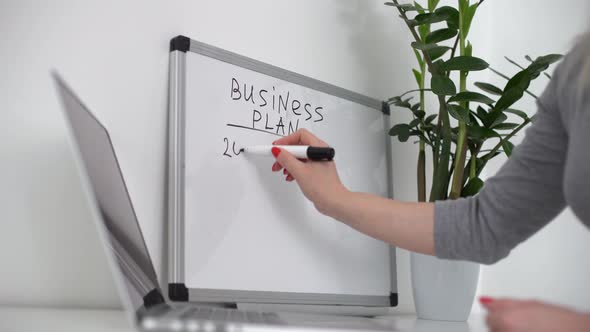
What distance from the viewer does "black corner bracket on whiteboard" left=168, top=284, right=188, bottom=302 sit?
33.3 inches

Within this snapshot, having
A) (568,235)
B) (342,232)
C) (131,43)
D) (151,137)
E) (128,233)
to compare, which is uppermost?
(131,43)

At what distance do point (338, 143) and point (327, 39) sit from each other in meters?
0.23

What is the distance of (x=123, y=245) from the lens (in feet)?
2.00

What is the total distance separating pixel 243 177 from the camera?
965 millimetres

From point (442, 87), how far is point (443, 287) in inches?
15.6

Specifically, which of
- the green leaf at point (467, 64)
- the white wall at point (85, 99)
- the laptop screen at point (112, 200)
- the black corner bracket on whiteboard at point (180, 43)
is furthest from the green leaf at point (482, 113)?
the laptop screen at point (112, 200)

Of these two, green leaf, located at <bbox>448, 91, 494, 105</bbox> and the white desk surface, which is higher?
green leaf, located at <bbox>448, 91, 494, 105</bbox>

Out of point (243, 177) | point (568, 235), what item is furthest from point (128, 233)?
point (568, 235)

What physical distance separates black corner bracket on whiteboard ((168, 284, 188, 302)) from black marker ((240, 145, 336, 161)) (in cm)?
25

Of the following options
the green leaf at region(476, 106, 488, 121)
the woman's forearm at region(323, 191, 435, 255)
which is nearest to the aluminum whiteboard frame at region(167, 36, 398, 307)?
the woman's forearm at region(323, 191, 435, 255)

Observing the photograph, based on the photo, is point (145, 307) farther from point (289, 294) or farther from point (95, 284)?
point (289, 294)

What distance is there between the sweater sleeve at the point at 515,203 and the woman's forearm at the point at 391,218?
2 centimetres

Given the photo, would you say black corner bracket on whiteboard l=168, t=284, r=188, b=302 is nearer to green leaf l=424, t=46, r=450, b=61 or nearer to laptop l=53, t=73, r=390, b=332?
laptop l=53, t=73, r=390, b=332

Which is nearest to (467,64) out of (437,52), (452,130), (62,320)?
(437,52)
